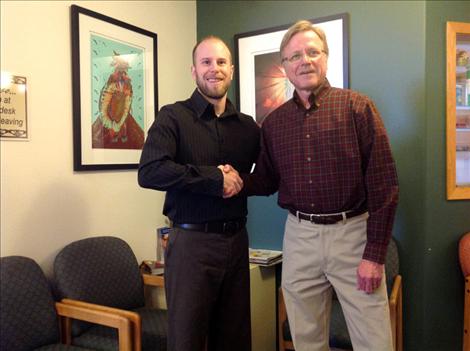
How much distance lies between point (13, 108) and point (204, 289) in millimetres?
1155

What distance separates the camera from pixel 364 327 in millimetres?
1531

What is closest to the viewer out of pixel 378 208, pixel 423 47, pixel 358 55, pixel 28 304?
pixel 378 208

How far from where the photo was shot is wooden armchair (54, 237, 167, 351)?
2.00m

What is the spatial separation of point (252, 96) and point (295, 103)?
1.19 metres

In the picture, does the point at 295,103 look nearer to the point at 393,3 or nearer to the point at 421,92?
the point at 421,92

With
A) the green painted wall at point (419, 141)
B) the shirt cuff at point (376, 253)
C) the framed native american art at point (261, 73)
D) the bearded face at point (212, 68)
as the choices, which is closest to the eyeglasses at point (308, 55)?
the bearded face at point (212, 68)

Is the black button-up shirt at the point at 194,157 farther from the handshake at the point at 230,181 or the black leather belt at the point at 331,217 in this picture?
the black leather belt at the point at 331,217

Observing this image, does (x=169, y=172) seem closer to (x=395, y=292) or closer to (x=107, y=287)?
(x=107, y=287)

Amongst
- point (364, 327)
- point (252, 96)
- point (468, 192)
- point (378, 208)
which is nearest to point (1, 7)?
point (252, 96)

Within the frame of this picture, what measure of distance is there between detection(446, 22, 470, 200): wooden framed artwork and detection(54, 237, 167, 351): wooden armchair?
1.71m

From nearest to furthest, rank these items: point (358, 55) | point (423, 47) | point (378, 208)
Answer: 1. point (378, 208)
2. point (423, 47)
3. point (358, 55)

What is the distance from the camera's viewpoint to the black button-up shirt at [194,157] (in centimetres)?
162

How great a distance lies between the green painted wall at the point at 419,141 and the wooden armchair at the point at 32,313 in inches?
61.5

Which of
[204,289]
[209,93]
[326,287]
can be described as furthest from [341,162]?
[204,289]
